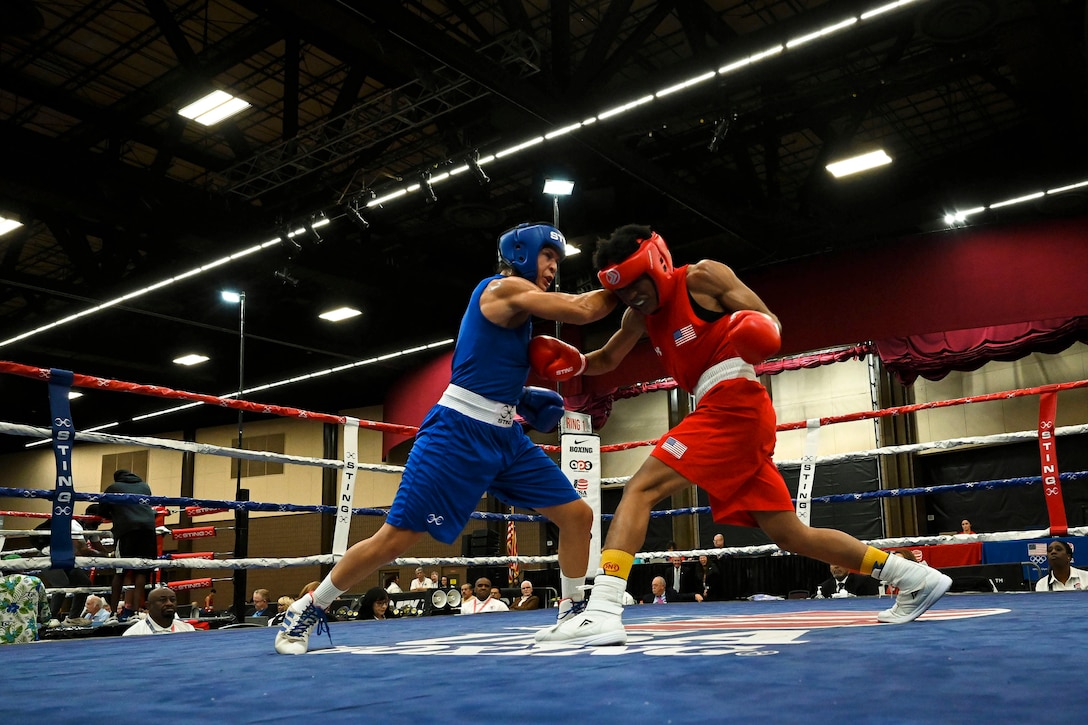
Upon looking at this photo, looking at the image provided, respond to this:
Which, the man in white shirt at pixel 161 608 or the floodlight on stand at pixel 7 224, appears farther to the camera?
the floodlight on stand at pixel 7 224

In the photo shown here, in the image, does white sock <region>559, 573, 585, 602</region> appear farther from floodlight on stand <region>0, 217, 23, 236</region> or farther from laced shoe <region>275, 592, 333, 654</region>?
floodlight on stand <region>0, 217, 23, 236</region>

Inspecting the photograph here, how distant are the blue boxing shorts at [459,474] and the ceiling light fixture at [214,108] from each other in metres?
5.96

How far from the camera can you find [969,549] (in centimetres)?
927

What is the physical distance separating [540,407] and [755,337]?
75cm

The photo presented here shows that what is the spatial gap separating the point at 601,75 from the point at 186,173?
5.18 metres

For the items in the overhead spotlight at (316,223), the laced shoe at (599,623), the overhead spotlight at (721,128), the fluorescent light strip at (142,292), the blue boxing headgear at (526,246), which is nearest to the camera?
the laced shoe at (599,623)

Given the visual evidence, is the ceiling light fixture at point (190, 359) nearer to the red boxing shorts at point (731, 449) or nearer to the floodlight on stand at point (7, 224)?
the floodlight on stand at point (7, 224)

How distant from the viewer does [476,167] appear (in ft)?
23.8

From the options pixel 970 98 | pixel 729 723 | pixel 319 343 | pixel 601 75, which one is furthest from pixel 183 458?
pixel 729 723

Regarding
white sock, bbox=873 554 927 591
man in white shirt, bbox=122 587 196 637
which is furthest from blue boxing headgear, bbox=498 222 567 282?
man in white shirt, bbox=122 587 196 637

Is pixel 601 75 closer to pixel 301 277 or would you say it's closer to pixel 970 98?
pixel 970 98

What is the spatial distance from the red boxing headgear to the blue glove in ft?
1.47

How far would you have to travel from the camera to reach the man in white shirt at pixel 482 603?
5.79 metres

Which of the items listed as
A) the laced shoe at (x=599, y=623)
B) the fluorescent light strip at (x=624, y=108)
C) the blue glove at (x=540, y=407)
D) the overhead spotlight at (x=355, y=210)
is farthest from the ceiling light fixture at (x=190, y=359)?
the laced shoe at (x=599, y=623)
